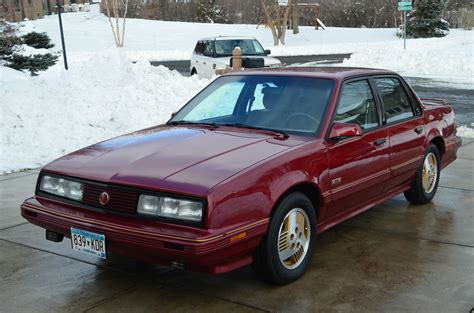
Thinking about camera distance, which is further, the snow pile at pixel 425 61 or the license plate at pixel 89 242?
the snow pile at pixel 425 61

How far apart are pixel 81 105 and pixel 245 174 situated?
7.18 metres

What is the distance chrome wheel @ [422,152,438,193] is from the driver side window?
1188mm

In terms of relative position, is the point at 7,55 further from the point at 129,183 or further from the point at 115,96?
the point at 129,183

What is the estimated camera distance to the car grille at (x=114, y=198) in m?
3.72

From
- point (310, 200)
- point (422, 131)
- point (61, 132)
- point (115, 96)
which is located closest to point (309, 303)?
point (310, 200)

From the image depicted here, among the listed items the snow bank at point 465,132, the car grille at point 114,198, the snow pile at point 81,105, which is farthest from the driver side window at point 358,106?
the snow bank at point 465,132

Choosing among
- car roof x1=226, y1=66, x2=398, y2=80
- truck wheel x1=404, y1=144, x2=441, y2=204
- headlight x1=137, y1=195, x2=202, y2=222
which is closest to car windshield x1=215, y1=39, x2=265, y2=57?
truck wheel x1=404, y1=144, x2=441, y2=204

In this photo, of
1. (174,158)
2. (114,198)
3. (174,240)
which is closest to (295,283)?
(174,240)

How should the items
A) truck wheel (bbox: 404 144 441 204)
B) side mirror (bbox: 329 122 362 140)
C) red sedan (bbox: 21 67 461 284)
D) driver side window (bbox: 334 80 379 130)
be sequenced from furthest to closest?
truck wheel (bbox: 404 144 441 204) → driver side window (bbox: 334 80 379 130) → side mirror (bbox: 329 122 362 140) → red sedan (bbox: 21 67 461 284)

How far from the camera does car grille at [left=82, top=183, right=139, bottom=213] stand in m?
3.72

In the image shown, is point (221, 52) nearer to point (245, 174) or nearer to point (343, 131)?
point (343, 131)

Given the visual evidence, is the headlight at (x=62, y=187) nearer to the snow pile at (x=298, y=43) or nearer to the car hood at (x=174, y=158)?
the car hood at (x=174, y=158)

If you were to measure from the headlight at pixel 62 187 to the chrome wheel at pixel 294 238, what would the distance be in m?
1.41

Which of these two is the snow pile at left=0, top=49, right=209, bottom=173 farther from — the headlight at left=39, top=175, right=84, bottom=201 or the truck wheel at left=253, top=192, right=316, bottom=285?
the truck wheel at left=253, top=192, right=316, bottom=285
